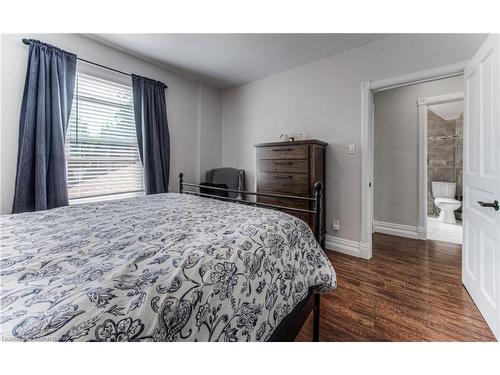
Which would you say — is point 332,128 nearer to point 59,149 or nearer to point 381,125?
point 381,125

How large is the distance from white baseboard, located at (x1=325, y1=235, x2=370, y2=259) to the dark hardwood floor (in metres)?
0.10

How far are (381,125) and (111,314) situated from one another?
13.5 ft

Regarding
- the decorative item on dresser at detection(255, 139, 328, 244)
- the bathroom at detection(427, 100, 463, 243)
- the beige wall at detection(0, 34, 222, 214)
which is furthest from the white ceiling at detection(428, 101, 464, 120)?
the beige wall at detection(0, 34, 222, 214)

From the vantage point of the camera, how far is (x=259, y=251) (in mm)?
929

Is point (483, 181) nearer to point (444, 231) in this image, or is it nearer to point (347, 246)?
point (347, 246)

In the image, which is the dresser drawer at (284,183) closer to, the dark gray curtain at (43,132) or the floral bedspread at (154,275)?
the floral bedspread at (154,275)

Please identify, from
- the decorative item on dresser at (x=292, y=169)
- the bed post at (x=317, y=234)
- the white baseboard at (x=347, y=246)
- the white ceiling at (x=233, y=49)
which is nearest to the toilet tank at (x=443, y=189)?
the white baseboard at (x=347, y=246)

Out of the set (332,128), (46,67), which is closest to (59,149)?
(46,67)

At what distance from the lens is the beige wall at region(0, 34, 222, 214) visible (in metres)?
2.03

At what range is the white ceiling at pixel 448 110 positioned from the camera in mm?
4079

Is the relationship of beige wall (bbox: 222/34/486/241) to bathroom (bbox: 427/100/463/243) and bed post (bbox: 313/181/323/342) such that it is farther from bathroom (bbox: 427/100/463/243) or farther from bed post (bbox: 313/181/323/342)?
bathroom (bbox: 427/100/463/243)

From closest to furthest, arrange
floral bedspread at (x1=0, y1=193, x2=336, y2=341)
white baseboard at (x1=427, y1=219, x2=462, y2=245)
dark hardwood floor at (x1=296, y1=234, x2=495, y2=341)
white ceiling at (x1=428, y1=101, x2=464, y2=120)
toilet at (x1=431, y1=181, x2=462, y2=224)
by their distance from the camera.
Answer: floral bedspread at (x1=0, y1=193, x2=336, y2=341) < dark hardwood floor at (x1=296, y1=234, x2=495, y2=341) < white baseboard at (x1=427, y1=219, x2=462, y2=245) < toilet at (x1=431, y1=181, x2=462, y2=224) < white ceiling at (x1=428, y1=101, x2=464, y2=120)

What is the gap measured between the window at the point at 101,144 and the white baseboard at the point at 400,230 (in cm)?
362

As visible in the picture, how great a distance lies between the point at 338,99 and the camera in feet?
9.23
